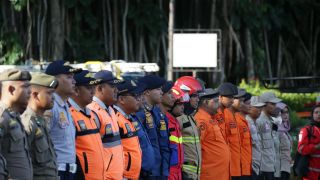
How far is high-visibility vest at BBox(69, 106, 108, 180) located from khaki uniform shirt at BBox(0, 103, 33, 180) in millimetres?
1357

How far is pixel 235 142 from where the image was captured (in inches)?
528

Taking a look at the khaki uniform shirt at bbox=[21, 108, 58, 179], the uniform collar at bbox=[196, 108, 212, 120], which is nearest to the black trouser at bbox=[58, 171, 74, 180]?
the khaki uniform shirt at bbox=[21, 108, 58, 179]

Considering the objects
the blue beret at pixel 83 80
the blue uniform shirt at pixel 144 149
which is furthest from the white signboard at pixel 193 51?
the blue beret at pixel 83 80

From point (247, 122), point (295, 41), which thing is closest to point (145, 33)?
point (295, 41)

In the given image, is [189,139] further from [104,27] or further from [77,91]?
[104,27]

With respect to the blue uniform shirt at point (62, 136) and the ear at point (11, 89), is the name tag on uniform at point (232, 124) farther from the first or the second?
the ear at point (11, 89)

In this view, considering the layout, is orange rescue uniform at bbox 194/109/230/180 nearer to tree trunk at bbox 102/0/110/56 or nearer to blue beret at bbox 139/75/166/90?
blue beret at bbox 139/75/166/90

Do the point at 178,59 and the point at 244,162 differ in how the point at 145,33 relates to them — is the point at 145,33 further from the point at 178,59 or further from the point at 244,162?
the point at 244,162

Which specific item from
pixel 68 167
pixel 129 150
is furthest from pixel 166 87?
pixel 68 167

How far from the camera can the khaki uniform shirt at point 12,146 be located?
294 inches

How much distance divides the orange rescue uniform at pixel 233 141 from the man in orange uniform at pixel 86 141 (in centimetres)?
449

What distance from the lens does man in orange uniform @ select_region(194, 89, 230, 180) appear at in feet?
40.6

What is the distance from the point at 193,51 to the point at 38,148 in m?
14.1

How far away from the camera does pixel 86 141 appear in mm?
8867
